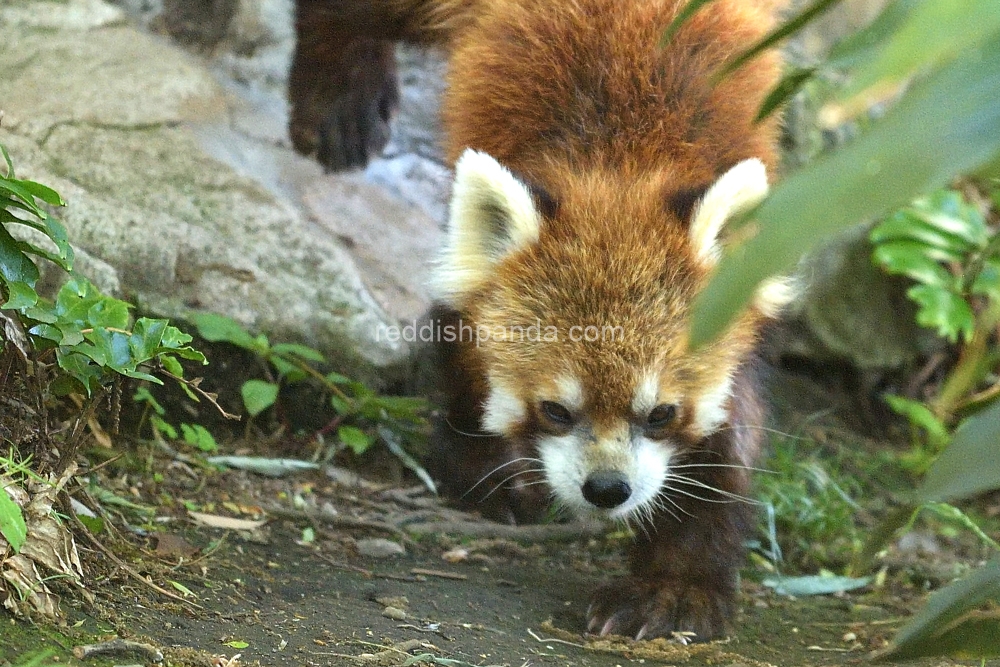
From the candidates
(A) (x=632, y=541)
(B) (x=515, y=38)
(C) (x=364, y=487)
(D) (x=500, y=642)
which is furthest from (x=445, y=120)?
(D) (x=500, y=642)

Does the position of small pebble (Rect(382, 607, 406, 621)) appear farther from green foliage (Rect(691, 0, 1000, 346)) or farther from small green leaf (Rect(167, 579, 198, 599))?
green foliage (Rect(691, 0, 1000, 346))

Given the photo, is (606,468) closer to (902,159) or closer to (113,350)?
(113,350)

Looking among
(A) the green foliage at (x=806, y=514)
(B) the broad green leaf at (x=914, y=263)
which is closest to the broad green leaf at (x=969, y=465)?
(A) the green foliage at (x=806, y=514)

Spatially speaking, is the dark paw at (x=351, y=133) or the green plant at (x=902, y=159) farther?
the dark paw at (x=351, y=133)

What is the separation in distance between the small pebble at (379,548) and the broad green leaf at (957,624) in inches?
74.8

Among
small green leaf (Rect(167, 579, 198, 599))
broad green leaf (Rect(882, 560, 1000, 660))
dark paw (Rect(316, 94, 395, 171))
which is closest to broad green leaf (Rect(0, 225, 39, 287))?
small green leaf (Rect(167, 579, 198, 599))

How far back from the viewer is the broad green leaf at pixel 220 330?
11.3 ft

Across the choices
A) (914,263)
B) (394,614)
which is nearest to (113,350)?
(394,614)

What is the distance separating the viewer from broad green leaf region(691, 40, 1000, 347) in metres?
1.09

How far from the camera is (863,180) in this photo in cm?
109

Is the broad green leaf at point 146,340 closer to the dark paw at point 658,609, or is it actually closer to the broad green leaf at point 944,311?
the dark paw at point 658,609

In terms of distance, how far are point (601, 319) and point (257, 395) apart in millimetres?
1351

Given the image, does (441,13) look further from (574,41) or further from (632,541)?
(632,541)

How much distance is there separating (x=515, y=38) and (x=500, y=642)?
6.49ft
